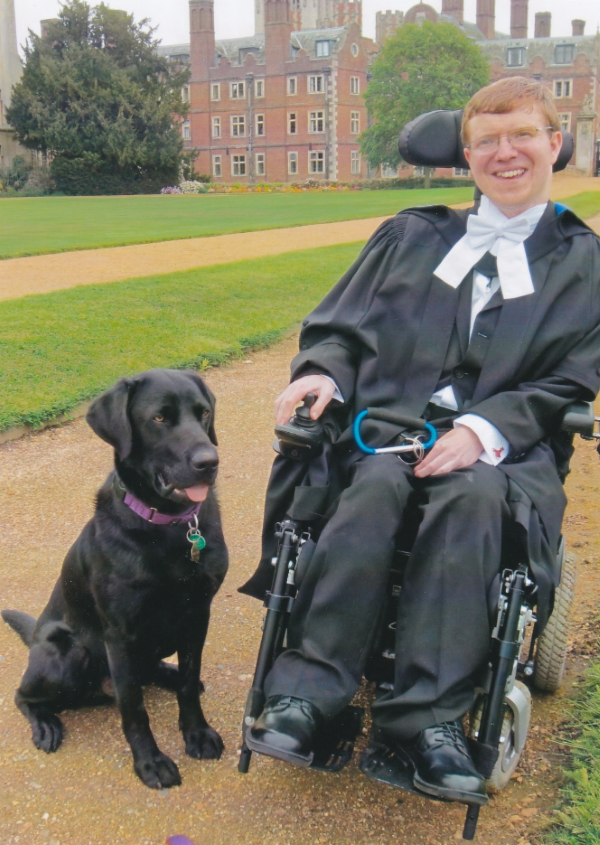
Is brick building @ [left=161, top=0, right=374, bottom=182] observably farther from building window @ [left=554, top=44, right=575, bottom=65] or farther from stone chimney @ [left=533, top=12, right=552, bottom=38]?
stone chimney @ [left=533, top=12, right=552, bottom=38]

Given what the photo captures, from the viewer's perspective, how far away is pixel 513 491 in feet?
8.18

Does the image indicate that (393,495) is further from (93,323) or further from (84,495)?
(93,323)

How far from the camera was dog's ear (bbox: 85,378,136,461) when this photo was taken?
259 cm

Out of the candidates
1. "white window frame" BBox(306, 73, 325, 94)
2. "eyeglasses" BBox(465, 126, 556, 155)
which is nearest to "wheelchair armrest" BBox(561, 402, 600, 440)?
"eyeglasses" BBox(465, 126, 556, 155)

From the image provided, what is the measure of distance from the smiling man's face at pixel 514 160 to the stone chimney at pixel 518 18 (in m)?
84.2

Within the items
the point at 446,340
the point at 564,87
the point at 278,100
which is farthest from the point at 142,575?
the point at 564,87

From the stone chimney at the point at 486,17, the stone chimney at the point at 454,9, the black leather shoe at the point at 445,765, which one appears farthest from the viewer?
the stone chimney at the point at 486,17

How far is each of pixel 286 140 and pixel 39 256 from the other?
55.8 m

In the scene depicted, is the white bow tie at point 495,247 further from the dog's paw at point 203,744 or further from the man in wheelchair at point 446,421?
the dog's paw at point 203,744

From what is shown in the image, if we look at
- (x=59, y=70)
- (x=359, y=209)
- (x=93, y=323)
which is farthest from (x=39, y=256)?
(x=59, y=70)

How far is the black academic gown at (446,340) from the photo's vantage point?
2.74m

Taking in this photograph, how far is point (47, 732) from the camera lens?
2.79 meters

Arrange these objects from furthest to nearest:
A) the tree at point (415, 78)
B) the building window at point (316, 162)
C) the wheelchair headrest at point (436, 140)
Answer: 1. the building window at point (316, 162)
2. the tree at point (415, 78)
3. the wheelchair headrest at point (436, 140)

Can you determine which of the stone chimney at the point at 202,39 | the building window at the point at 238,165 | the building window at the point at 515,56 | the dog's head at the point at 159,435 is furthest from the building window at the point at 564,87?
the dog's head at the point at 159,435
